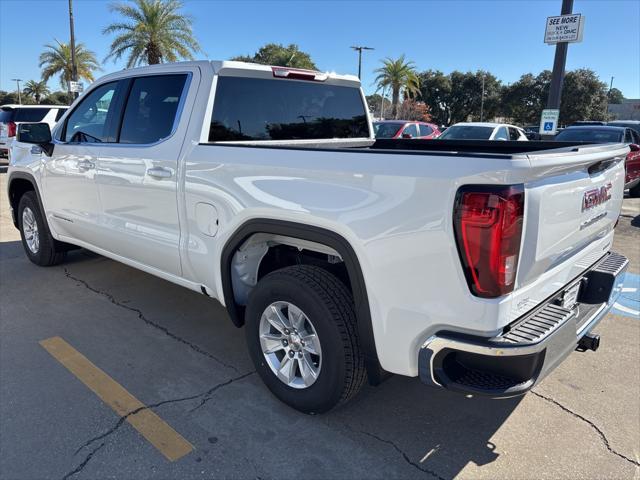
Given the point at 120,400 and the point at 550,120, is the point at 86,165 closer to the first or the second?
the point at 120,400

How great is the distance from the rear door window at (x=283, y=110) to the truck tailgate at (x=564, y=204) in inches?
77.5

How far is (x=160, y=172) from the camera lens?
338 cm

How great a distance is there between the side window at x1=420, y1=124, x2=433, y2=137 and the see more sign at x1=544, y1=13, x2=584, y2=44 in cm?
552

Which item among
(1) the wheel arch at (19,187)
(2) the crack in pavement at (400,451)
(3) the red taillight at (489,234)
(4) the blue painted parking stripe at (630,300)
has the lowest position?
(2) the crack in pavement at (400,451)

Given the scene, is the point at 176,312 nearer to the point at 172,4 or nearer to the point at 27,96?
the point at 172,4

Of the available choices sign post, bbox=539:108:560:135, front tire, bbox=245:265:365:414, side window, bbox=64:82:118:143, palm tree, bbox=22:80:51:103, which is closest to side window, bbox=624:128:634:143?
sign post, bbox=539:108:560:135

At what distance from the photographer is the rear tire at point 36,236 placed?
526 cm

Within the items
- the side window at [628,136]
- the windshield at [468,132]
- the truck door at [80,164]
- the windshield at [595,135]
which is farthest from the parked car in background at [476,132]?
the truck door at [80,164]

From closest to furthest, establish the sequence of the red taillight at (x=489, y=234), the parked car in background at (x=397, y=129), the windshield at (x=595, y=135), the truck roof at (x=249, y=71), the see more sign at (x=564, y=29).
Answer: the red taillight at (x=489, y=234) → the truck roof at (x=249, y=71) → the see more sign at (x=564, y=29) → the windshield at (x=595, y=135) → the parked car in background at (x=397, y=129)

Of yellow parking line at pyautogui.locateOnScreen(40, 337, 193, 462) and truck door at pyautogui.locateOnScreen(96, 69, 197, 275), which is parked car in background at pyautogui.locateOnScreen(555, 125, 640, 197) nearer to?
truck door at pyautogui.locateOnScreen(96, 69, 197, 275)

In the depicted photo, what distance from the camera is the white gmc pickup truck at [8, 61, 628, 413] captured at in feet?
6.63

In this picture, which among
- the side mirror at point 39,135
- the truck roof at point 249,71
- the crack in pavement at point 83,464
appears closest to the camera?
the crack in pavement at point 83,464

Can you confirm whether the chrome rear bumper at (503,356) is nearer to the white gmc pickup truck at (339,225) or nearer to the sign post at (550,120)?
the white gmc pickup truck at (339,225)

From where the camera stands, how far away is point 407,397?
122 inches
